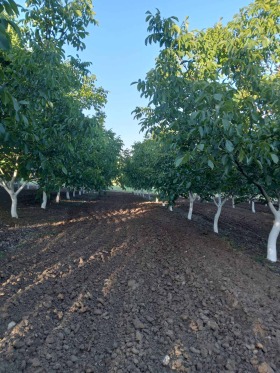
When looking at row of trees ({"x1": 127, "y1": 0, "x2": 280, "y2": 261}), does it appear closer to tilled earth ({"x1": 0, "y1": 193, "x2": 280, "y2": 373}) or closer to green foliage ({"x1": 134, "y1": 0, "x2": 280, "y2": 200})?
green foliage ({"x1": 134, "y1": 0, "x2": 280, "y2": 200})

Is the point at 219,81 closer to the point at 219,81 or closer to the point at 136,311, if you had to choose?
the point at 219,81

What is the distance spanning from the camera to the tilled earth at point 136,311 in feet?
12.2

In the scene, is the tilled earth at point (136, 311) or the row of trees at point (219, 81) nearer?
the tilled earth at point (136, 311)

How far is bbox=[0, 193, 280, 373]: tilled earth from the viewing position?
3713 millimetres

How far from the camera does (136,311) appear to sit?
4906mm

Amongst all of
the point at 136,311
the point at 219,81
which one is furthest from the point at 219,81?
the point at 136,311

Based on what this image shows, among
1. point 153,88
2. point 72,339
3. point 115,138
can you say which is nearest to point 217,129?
point 153,88

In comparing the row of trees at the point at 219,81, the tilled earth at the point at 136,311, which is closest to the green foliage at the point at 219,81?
the row of trees at the point at 219,81

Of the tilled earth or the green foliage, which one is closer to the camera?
the tilled earth

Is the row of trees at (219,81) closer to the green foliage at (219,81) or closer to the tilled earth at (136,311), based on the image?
the green foliage at (219,81)

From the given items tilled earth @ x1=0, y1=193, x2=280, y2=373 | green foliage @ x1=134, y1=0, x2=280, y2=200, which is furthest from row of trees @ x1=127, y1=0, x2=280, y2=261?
tilled earth @ x1=0, y1=193, x2=280, y2=373

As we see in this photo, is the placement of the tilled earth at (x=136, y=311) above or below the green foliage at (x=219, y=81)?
below

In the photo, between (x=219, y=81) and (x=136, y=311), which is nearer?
(x=136, y=311)

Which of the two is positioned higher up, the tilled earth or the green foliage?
the green foliage
